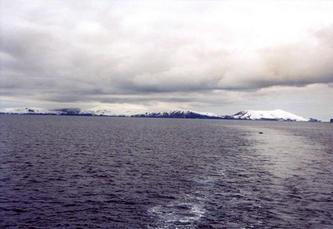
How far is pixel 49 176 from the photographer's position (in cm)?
6794

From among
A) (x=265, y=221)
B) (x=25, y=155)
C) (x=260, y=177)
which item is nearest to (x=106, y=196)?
(x=265, y=221)

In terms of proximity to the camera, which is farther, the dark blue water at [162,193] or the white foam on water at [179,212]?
the dark blue water at [162,193]

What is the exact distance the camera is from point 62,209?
48.1m

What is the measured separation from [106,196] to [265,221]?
966 inches

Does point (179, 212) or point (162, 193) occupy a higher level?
point (162, 193)

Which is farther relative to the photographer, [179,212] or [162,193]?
[162,193]

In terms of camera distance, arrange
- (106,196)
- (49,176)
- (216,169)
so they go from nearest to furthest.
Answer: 1. (106,196)
2. (49,176)
3. (216,169)

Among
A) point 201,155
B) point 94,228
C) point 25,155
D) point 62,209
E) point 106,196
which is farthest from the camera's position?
point 201,155

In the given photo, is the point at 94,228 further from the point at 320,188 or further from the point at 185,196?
the point at 320,188

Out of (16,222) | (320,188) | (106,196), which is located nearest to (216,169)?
(320,188)

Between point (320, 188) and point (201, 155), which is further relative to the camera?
point (201, 155)

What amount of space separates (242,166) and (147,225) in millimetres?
48451

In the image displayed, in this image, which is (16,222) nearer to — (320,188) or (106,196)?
(106,196)

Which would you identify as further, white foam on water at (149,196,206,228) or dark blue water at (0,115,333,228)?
dark blue water at (0,115,333,228)
